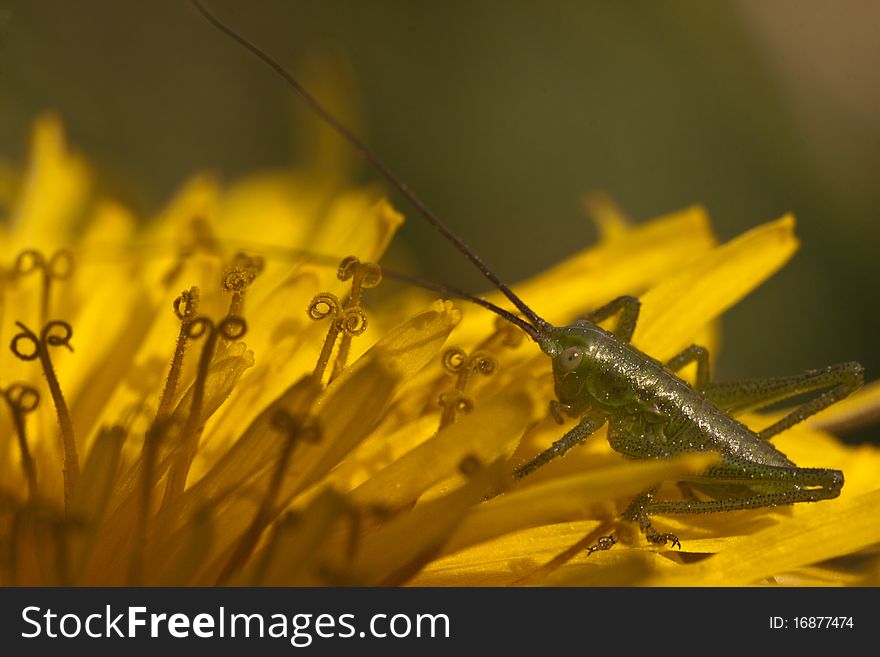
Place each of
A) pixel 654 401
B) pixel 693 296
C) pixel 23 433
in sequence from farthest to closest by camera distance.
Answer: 1. pixel 693 296
2. pixel 654 401
3. pixel 23 433

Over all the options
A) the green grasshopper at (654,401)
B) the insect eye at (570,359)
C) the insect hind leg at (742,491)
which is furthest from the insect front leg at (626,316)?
the insect hind leg at (742,491)

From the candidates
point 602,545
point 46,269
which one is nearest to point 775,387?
point 602,545

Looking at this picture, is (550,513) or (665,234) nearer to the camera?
(550,513)

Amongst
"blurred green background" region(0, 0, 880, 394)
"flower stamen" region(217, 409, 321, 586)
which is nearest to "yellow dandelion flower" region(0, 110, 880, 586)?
"flower stamen" region(217, 409, 321, 586)

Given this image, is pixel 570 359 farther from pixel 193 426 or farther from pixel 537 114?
pixel 537 114

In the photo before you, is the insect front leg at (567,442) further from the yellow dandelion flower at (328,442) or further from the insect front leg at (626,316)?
the insect front leg at (626,316)

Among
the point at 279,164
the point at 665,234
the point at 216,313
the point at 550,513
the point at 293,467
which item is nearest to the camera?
the point at 550,513

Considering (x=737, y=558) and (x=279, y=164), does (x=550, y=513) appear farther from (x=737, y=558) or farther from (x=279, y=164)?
(x=279, y=164)
